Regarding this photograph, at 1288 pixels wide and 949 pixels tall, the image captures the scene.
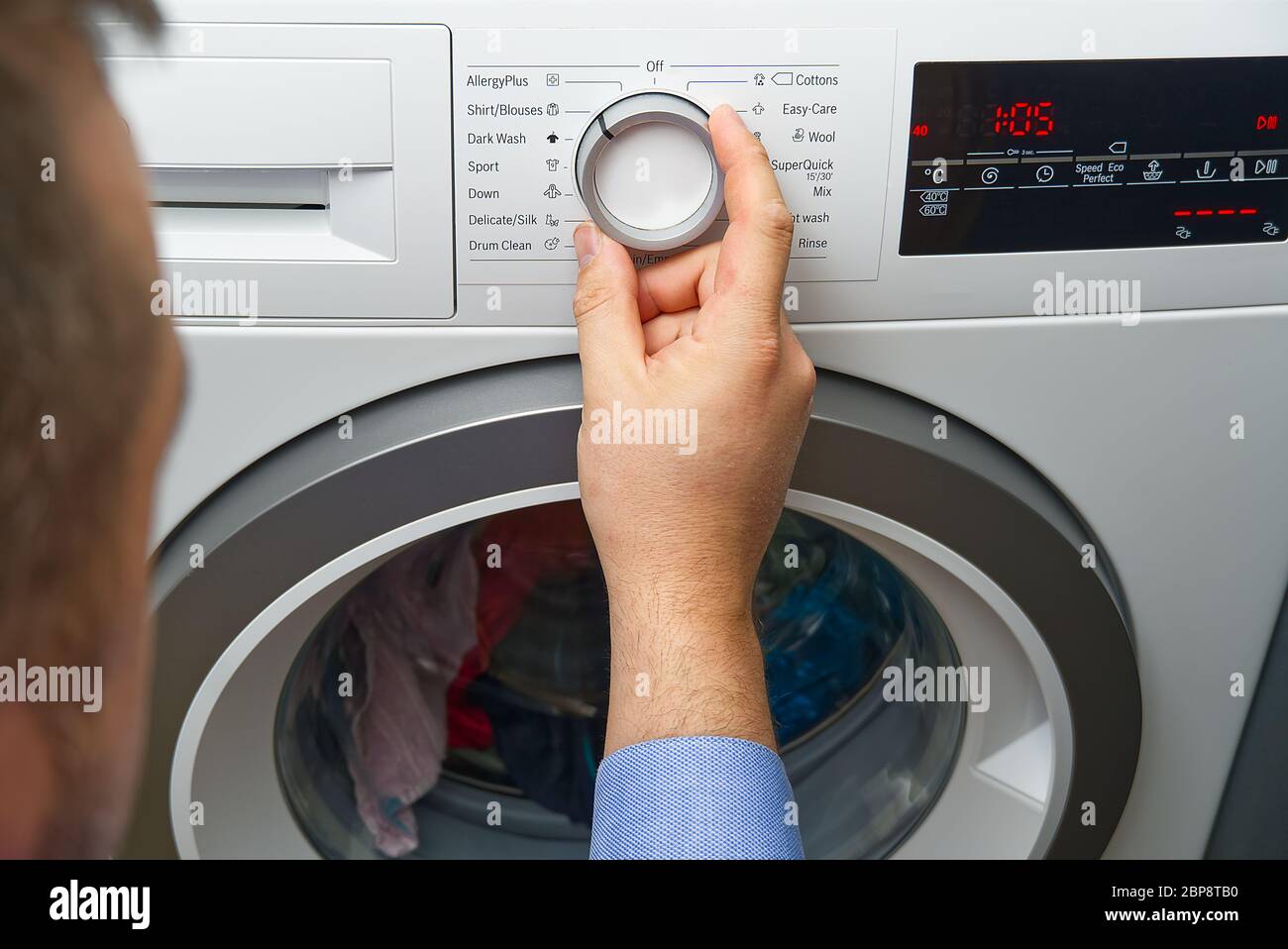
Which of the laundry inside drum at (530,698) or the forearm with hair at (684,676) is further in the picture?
the laundry inside drum at (530,698)

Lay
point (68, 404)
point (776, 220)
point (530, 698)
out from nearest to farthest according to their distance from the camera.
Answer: point (68, 404)
point (776, 220)
point (530, 698)

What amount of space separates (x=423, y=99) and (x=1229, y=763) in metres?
0.66

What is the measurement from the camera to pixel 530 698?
2.71 feet

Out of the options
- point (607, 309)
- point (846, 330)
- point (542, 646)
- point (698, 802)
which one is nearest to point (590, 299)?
point (607, 309)

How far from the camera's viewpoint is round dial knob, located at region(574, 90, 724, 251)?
0.49m

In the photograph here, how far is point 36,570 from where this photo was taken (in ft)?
0.85

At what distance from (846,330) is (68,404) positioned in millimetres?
385

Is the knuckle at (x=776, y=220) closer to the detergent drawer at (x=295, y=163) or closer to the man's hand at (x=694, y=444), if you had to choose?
the man's hand at (x=694, y=444)

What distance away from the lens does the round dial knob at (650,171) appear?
486 mm

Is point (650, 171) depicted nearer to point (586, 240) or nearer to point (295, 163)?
point (586, 240)

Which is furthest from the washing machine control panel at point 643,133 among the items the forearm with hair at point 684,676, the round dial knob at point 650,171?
the forearm with hair at point 684,676

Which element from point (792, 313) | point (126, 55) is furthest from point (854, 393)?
point (126, 55)

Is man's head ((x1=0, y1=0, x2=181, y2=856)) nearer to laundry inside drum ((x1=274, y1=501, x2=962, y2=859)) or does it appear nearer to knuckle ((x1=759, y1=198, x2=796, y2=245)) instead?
knuckle ((x1=759, y1=198, x2=796, y2=245))

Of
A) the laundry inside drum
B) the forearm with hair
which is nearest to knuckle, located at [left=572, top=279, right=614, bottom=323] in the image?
the forearm with hair
